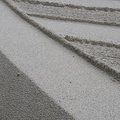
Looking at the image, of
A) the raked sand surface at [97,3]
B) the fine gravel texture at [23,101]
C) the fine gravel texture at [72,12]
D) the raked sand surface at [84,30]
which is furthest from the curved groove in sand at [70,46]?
the raked sand surface at [97,3]

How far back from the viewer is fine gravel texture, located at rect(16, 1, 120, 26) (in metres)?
5.28

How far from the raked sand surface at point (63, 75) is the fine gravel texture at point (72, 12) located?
3.16 feet

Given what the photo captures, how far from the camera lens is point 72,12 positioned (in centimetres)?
564

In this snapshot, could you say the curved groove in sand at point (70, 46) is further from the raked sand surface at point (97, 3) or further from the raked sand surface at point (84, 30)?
the raked sand surface at point (97, 3)

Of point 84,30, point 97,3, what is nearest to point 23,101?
point 84,30

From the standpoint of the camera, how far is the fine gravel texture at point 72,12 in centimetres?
528

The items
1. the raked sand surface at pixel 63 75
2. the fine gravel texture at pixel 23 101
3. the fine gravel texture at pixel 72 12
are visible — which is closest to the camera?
the fine gravel texture at pixel 23 101

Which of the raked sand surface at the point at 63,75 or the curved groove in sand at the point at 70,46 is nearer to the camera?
the raked sand surface at the point at 63,75

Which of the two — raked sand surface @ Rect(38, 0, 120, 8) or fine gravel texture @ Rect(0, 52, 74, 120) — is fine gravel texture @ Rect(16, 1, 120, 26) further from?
fine gravel texture @ Rect(0, 52, 74, 120)

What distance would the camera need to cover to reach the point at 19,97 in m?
2.87

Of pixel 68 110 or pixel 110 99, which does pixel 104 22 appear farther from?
pixel 68 110

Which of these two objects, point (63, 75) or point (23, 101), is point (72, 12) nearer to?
point (63, 75)

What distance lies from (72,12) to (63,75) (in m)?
2.53

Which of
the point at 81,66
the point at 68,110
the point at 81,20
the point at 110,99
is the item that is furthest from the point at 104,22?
the point at 68,110
